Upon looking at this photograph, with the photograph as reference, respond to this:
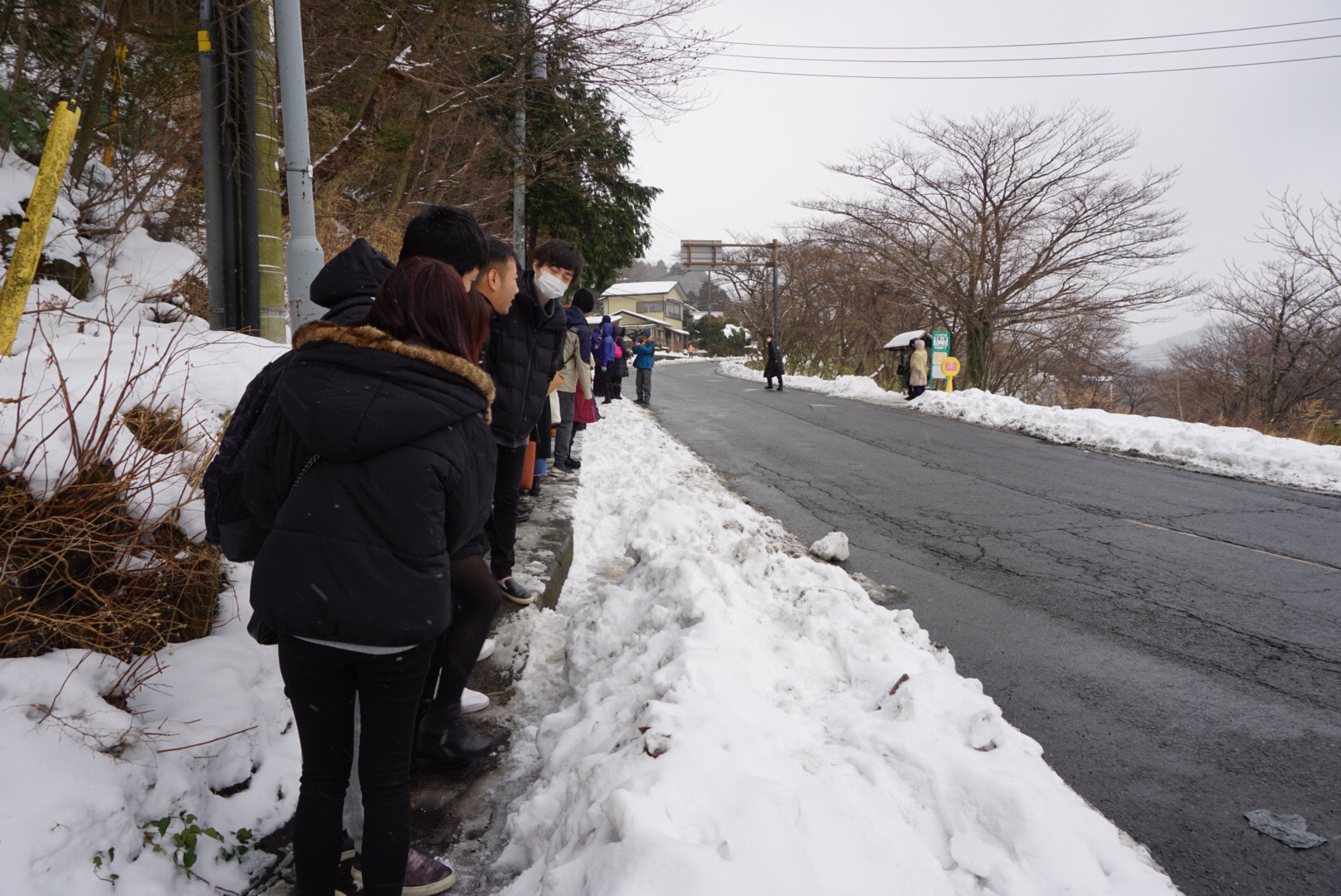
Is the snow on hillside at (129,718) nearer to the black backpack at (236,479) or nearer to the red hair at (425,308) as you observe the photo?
the black backpack at (236,479)

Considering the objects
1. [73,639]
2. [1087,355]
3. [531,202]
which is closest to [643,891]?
[73,639]

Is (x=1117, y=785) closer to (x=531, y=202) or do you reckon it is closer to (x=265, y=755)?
(x=265, y=755)

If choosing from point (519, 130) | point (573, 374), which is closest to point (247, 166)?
point (573, 374)

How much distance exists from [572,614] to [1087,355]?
23.9 meters

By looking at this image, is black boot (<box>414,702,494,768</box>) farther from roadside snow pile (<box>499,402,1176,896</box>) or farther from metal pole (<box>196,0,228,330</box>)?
metal pole (<box>196,0,228,330</box>)

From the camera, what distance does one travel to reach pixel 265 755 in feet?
8.34

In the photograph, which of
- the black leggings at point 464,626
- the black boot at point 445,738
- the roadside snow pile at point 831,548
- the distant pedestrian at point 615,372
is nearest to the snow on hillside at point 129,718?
the black boot at point 445,738

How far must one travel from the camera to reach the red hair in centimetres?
174

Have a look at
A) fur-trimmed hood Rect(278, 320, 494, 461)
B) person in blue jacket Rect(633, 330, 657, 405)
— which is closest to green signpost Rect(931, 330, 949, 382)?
person in blue jacket Rect(633, 330, 657, 405)

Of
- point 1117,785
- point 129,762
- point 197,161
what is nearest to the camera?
point 129,762

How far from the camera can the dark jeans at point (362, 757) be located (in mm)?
1769

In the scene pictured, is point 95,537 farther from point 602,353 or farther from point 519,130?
point 519,130

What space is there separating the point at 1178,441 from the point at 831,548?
26.9 feet

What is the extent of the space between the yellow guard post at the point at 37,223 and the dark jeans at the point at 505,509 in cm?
202
